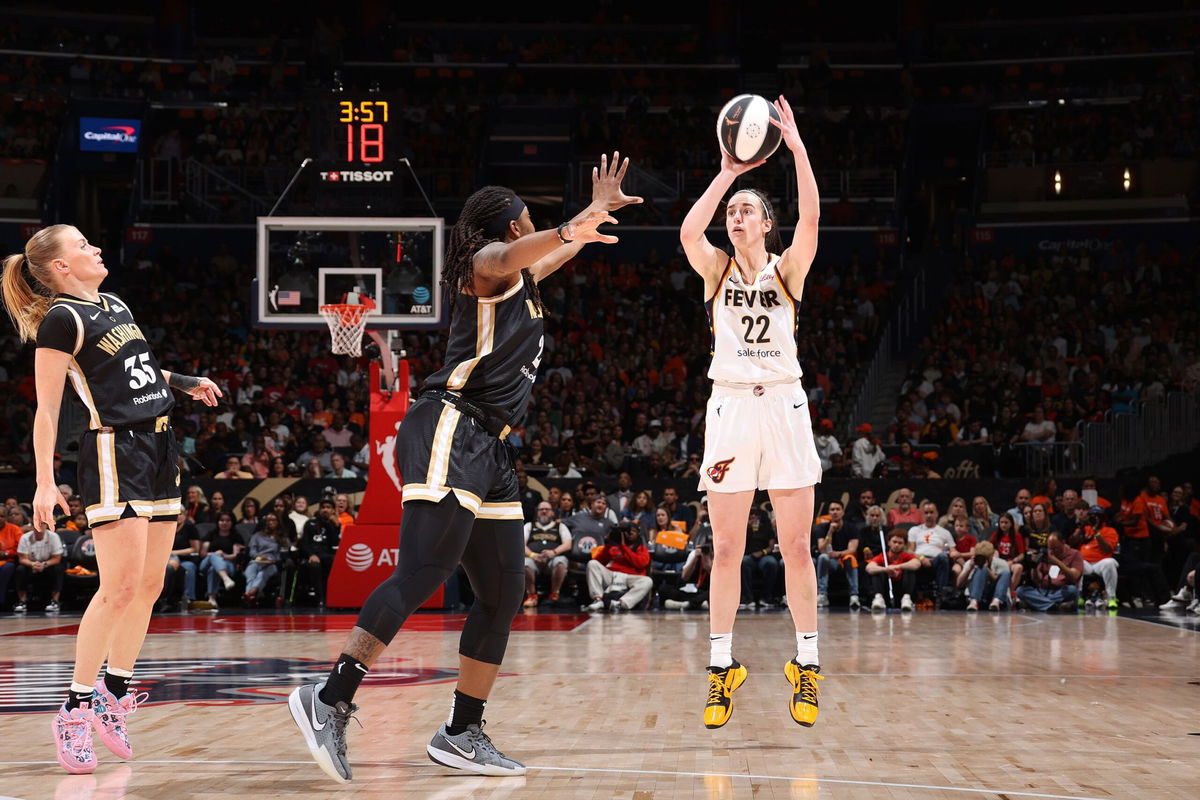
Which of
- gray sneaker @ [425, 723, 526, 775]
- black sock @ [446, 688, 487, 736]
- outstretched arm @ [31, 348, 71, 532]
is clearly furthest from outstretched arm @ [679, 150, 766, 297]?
outstretched arm @ [31, 348, 71, 532]

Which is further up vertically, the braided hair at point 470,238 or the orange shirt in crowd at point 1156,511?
the braided hair at point 470,238

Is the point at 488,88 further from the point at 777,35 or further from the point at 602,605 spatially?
the point at 602,605

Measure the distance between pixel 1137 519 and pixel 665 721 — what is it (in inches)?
435

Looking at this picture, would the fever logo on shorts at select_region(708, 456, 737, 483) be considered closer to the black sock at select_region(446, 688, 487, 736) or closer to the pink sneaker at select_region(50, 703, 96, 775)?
the black sock at select_region(446, 688, 487, 736)

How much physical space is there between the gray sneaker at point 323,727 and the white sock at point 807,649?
2.11m

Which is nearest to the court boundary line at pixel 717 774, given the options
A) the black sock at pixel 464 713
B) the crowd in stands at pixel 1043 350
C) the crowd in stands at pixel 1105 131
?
the black sock at pixel 464 713

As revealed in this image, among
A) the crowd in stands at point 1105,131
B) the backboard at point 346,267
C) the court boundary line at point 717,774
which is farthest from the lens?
the crowd in stands at point 1105,131


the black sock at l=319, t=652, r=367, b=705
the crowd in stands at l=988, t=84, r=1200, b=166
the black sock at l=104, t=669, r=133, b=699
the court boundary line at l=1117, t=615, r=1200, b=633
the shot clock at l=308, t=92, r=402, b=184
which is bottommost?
the court boundary line at l=1117, t=615, r=1200, b=633

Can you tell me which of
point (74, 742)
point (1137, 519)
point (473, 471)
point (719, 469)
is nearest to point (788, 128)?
point (719, 469)

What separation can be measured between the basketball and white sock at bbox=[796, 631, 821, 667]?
206 centimetres

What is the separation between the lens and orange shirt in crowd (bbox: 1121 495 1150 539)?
15.2 metres

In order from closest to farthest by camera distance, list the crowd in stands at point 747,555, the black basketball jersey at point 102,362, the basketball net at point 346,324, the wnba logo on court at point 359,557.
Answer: the black basketball jersey at point 102,362 → the basketball net at point 346,324 → the wnba logo on court at point 359,557 → the crowd in stands at point 747,555

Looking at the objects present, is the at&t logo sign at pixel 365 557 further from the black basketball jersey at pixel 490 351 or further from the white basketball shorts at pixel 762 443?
the black basketball jersey at pixel 490 351

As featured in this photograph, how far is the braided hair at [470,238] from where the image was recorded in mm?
4656
